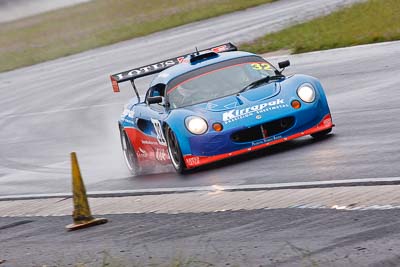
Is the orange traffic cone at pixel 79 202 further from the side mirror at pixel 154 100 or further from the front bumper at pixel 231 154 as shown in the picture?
the side mirror at pixel 154 100

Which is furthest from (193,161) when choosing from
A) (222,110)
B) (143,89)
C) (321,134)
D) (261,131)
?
(143,89)

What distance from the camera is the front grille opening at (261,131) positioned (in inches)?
475

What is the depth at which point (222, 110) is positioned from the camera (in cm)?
1219

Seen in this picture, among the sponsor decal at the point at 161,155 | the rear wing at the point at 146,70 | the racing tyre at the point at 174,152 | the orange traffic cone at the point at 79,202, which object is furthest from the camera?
the rear wing at the point at 146,70

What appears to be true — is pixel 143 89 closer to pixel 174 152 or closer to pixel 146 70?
pixel 146 70

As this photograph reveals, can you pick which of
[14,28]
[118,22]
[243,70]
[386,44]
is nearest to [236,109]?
[243,70]

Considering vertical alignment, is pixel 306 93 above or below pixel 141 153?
above

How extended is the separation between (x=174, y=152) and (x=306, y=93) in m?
1.69

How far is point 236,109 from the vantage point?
1216 centimetres

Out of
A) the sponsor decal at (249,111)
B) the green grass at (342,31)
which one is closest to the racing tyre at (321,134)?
the sponsor decal at (249,111)

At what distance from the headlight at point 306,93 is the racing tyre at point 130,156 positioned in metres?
2.84

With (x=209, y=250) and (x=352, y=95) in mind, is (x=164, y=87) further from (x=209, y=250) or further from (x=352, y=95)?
(x=209, y=250)

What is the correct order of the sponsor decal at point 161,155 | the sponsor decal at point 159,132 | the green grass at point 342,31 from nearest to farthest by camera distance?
the sponsor decal at point 159,132, the sponsor decal at point 161,155, the green grass at point 342,31

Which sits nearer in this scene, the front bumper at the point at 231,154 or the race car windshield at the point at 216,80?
the front bumper at the point at 231,154
